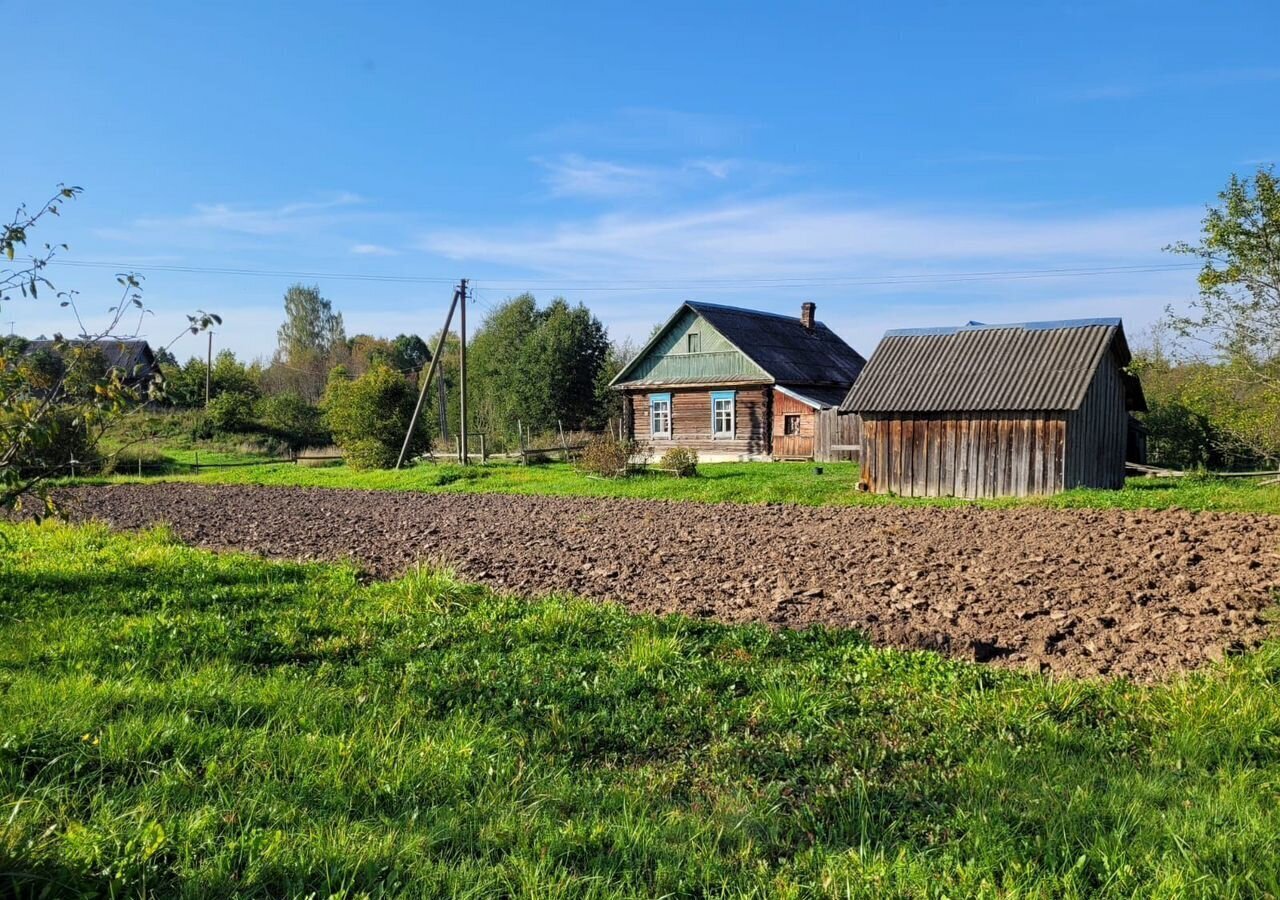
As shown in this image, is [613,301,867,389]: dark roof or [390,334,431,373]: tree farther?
[390,334,431,373]: tree

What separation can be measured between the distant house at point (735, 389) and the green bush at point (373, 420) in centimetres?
883

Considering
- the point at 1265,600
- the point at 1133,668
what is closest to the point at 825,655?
the point at 1133,668

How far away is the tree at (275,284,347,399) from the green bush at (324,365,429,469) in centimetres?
4968

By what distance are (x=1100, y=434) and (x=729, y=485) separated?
342 inches

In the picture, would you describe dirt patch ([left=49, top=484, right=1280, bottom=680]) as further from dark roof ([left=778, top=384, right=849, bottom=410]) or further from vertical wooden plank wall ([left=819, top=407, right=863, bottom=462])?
dark roof ([left=778, top=384, right=849, bottom=410])

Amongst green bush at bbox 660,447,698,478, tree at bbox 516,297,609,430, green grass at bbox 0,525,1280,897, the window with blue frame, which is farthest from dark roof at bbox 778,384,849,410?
green grass at bbox 0,525,1280,897

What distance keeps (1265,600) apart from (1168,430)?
2236 cm

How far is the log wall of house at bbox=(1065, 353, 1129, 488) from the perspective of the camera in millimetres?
18609

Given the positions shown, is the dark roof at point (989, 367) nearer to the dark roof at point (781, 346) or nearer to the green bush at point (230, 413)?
the dark roof at point (781, 346)

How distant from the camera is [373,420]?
3219 centimetres

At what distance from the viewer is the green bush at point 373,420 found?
3172cm

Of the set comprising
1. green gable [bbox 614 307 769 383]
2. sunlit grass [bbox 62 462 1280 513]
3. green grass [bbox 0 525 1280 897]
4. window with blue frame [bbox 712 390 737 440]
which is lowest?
green grass [bbox 0 525 1280 897]

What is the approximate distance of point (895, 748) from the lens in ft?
16.3

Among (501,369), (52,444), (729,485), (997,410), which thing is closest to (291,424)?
(501,369)
